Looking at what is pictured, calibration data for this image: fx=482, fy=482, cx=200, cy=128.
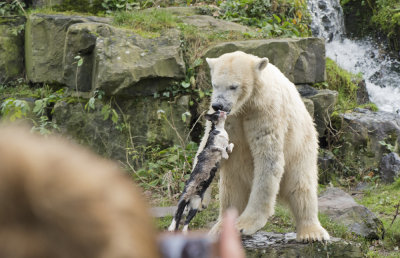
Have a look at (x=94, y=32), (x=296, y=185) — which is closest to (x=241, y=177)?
(x=296, y=185)

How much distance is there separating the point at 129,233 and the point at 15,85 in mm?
8198

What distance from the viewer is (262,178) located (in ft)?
12.4

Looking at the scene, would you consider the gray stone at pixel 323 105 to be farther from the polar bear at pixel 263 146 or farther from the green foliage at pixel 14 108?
the green foliage at pixel 14 108

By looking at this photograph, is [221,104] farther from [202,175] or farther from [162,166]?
[162,166]

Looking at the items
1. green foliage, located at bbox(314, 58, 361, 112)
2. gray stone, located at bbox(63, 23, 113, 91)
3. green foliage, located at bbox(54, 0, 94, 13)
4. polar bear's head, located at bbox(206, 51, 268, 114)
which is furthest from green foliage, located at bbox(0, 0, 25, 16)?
polar bear's head, located at bbox(206, 51, 268, 114)

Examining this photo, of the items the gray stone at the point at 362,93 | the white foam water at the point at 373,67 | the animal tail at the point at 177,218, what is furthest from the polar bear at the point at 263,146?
the white foam water at the point at 373,67

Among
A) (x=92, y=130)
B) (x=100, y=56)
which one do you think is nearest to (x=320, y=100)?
(x=100, y=56)

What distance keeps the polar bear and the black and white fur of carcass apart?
44cm

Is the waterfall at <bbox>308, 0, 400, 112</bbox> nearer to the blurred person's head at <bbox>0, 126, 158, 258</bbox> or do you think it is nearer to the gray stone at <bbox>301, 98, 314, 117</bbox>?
the gray stone at <bbox>301, 98, 314, 117</bbox>

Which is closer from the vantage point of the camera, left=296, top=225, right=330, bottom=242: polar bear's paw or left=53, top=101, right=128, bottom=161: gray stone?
left=296, top=225, right=330, bottom=242: polar bear's paw

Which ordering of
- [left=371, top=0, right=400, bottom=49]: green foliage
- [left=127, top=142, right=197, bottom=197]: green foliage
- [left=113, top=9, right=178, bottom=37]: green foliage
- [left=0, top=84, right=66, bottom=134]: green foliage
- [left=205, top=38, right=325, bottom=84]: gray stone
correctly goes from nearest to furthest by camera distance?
1. [left=127, top=142, right=197, bottom=197]: green foliage
2. [left=0, top=84, right=66, bottom=134]: green foliage
3. [left=205, top=38, right=325, bottom=84]: gray stone
4. [left=113, top=9, right=178, bottom=37]: green foliage
5. [left=371, top=0, right=400, bottom=49]: green foliage

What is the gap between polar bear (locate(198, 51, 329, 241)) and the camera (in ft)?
12.5

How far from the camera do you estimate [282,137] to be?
3912mm

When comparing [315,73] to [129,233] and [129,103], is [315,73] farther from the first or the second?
[129,233]
